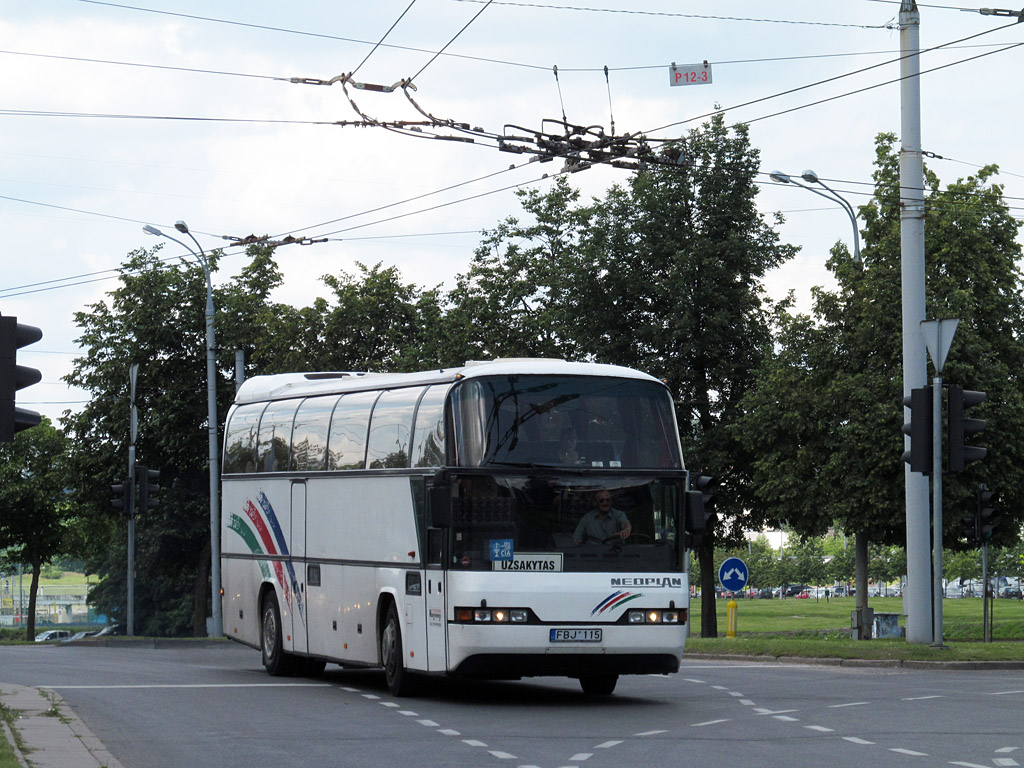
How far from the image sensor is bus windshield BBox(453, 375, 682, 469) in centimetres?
1630

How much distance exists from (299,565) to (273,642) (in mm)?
1525

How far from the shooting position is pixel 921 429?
22.8 metres

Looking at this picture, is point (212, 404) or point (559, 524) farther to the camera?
point (212, 404)

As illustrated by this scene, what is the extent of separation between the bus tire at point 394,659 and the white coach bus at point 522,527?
24 millimetres

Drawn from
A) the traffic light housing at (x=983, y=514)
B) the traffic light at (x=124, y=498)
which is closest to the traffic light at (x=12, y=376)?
the traffic light housing at (x=983, y=514)

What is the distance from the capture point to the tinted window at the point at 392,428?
1741 cm

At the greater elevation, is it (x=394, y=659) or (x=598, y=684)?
(x=394, y=659)

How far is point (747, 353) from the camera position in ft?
146

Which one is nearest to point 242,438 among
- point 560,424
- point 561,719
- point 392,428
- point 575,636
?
point 392,428

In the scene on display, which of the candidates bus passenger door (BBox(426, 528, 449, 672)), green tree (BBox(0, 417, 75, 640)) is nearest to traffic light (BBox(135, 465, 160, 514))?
bus passenger door (BBox(426, 528, 449, 672))

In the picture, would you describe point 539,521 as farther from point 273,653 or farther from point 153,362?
point 153,362

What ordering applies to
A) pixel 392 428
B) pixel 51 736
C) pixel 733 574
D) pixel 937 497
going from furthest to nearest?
1. pixel 733 574
2. pixel 937 497
3. pixel 392 428
4. pixel 51 736

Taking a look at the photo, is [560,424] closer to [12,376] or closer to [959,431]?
[12,376]

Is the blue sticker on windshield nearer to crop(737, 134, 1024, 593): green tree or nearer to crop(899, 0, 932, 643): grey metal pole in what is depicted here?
crop(899, 0, 932, 643): grey metal pole
